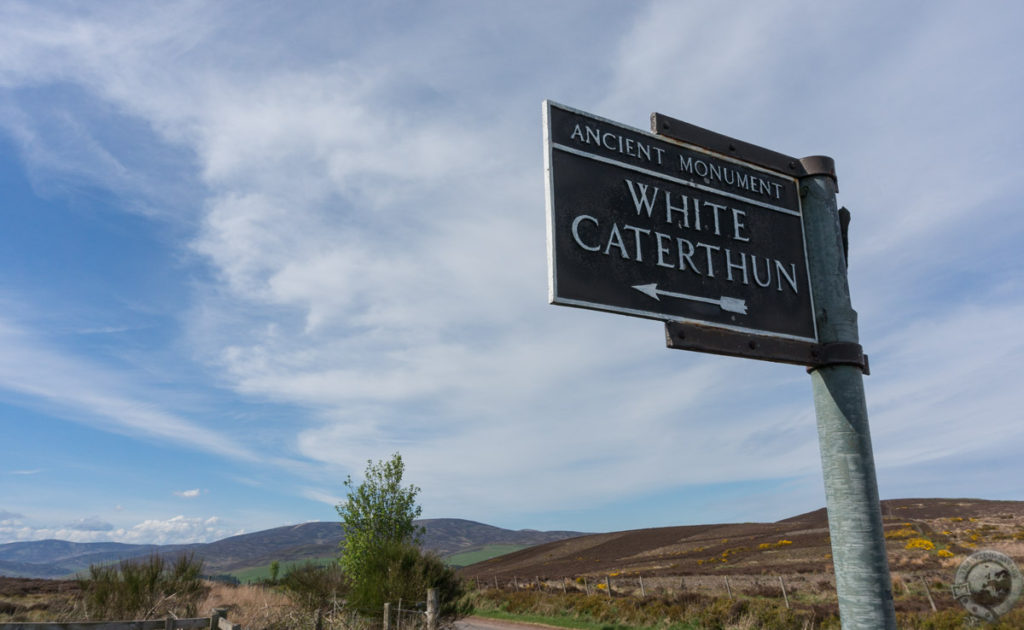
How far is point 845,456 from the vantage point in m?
3.21

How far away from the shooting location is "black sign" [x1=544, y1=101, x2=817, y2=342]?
314 centimetres

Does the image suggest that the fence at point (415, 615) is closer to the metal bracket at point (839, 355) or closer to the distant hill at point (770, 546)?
the metal bracket at point (839, 355)

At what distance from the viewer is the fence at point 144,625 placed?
343 inches

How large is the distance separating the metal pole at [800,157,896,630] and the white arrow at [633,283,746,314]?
0.53 m

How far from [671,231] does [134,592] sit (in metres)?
18.9

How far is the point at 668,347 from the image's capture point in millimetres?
3184

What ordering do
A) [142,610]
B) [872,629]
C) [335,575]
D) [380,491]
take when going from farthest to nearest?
[380,491] < [335,575] < [142,610] < [872,629]

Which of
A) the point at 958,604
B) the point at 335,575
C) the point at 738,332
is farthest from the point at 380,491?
the point at 738,332

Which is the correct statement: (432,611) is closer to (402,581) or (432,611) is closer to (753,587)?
(402,581)

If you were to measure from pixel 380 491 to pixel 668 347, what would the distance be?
28.5 meters

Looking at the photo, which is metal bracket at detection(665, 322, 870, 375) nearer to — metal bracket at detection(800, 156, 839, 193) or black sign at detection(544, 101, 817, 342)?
black sign at detection(544, 101, 817, 342)

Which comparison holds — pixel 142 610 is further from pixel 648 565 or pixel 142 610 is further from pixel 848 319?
pixel 648 565
